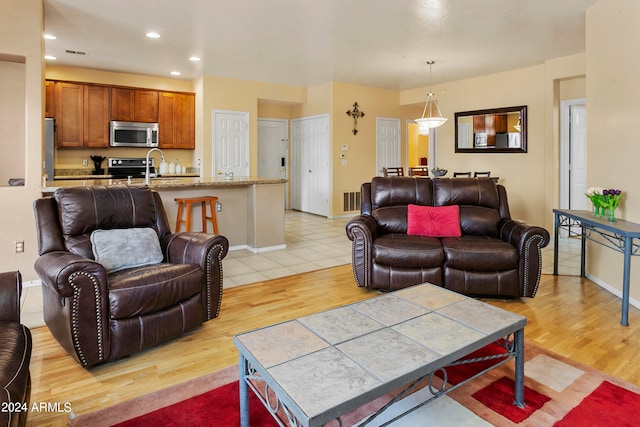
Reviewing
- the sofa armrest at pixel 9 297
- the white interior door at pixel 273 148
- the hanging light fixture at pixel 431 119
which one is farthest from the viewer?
the white interior door at pixel 273 148

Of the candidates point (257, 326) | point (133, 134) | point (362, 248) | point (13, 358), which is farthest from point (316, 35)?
point (13, 358)

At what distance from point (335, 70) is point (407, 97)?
2.36m

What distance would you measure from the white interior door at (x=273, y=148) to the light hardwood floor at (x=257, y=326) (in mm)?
5379

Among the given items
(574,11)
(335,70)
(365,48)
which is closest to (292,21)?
(365,48)

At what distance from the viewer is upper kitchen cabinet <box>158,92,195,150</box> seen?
7227 mm

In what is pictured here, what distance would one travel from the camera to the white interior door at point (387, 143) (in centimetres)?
845

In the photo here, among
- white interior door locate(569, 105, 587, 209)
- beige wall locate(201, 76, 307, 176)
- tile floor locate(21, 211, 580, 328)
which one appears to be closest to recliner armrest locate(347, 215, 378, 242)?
tile floor locate(21, 211, 580, 328)

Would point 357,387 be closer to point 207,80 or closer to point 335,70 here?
point 335,70

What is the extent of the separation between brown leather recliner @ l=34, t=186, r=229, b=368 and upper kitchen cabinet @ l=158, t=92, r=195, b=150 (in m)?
4.53

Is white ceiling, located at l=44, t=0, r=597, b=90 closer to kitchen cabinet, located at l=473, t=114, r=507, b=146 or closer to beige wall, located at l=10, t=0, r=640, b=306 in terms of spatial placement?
beige wall, located at l=10, t=0, r=640, b=306

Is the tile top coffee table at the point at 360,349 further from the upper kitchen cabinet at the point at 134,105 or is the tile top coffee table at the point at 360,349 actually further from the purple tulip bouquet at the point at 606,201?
the upper kitchen cabinet at the point at 134,105

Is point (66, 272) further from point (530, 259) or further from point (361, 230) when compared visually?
point (530, 259)

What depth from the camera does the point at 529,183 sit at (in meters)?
6.43

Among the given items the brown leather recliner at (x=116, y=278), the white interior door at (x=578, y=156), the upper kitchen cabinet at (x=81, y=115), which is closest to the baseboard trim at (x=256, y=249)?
the brown leather recliner at (x=116, y=278)
